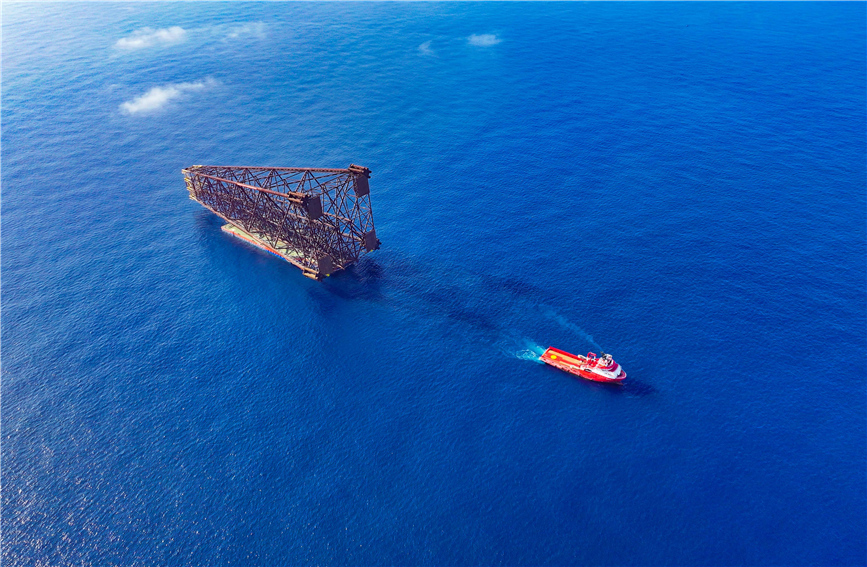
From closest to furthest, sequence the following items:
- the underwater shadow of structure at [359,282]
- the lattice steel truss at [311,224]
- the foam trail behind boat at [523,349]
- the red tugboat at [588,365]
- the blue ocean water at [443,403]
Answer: the blue ocean water at [443,403] → the red tugboat at [588,365] → the foam trail behind boat at [523,349] → the lattice steel truss at [311,224] → the underwater shadow of structure at [359,282]

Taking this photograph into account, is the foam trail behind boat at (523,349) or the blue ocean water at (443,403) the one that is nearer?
the blue ocean water at (443,403)

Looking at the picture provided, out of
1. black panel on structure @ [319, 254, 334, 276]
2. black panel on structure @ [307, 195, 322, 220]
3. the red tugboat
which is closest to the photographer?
the red tugboat

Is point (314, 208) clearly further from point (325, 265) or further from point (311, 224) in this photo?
point (325, 265)

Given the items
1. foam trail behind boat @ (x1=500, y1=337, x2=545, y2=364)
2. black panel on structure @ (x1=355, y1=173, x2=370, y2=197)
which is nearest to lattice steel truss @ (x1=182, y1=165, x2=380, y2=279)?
black panel on structure @ (x1=355, y1=173, x2=370, y2=197)

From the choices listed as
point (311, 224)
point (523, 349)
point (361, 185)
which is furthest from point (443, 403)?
point (361, 185)

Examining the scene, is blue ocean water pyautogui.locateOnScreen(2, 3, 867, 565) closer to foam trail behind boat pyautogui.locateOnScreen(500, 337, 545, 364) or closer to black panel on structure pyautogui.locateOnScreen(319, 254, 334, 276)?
foam trail behind boat pyautogui.locateOnScreen(500, 337, 545, 364)

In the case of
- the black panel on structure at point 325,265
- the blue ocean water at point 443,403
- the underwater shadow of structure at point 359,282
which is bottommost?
the blue ocean water at point 443,403

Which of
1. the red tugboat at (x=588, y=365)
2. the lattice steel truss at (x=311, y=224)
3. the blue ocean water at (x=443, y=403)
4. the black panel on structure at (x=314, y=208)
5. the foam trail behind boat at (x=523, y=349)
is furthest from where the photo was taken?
the lattice steel truss at (x=311, y=224)

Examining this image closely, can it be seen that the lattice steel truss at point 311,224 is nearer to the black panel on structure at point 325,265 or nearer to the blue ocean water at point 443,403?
the black panel on structure at point 325,265

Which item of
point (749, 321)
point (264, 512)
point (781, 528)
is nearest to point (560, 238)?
point (749, 321)

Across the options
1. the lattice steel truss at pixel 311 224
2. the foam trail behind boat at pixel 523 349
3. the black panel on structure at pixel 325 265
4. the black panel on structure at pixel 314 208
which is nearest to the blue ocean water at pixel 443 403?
the foam trail behind boat at pixel 523 349
